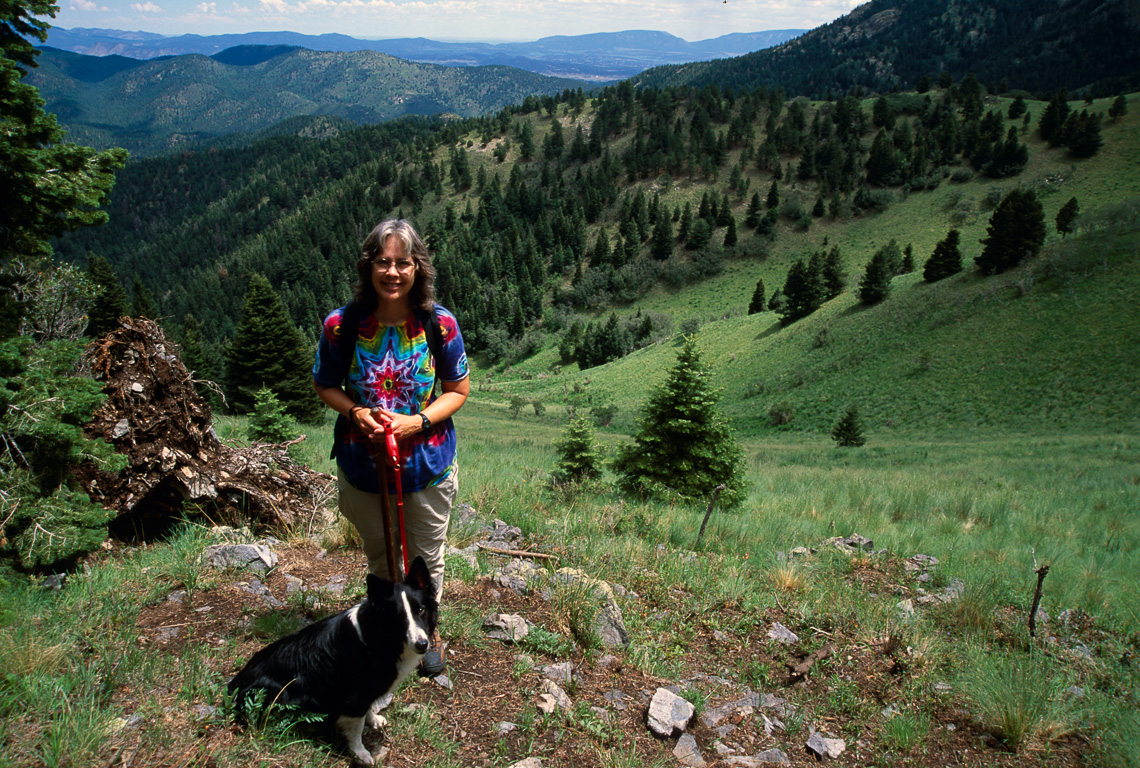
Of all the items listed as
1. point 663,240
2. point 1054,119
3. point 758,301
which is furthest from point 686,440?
point 1054,119

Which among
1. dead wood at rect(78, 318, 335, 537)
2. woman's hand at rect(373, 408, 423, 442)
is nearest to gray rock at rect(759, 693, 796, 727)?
woman's hand at rect(373, 408, 423, 442)

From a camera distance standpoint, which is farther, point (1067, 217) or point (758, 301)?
point (758, 301)

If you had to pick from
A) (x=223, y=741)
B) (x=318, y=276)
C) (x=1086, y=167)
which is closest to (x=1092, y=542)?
(x=223, y=741)

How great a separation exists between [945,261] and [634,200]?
213 feet

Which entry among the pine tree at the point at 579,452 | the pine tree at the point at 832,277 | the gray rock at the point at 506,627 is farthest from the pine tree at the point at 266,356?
the pine tree at the point at 832,277

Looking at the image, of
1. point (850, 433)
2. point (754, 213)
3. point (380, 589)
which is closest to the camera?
point (380, 589)

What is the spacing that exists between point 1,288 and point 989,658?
7.35 m

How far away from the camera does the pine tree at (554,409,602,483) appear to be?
1080 cm

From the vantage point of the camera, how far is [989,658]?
143 inches

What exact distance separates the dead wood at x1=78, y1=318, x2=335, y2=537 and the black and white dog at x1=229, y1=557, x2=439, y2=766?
9.01 ft

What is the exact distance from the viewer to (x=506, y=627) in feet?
11.7

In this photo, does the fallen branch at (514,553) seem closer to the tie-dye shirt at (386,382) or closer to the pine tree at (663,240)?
the tie-dye shirt at (386,382)

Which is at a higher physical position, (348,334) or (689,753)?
(348,334)

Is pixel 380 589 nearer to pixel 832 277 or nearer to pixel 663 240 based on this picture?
pixel 832 277
